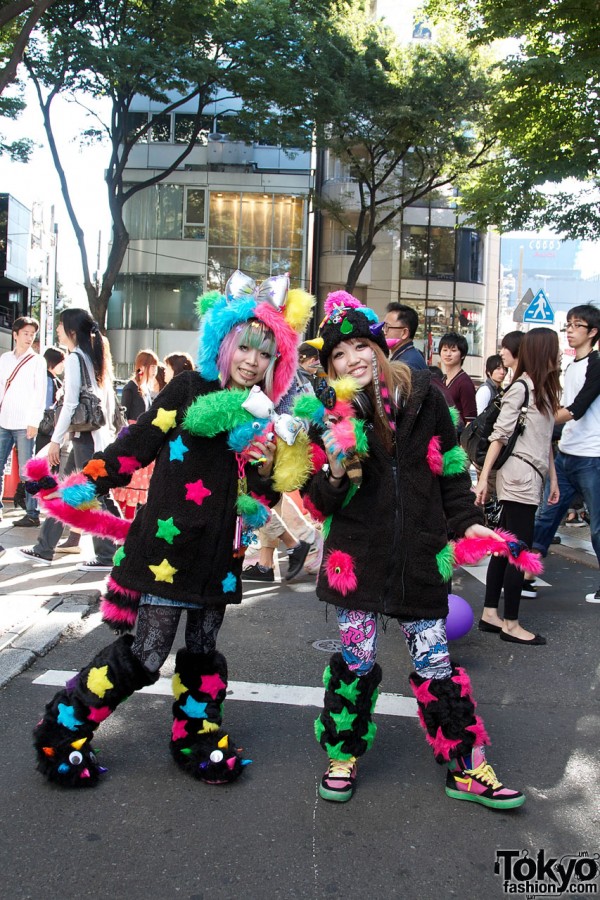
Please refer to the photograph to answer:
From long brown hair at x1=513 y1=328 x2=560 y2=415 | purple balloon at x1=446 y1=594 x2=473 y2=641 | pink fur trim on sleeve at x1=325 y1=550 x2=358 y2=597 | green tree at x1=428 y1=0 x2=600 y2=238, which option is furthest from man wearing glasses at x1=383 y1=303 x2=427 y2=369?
green tree at x1=428 y1=0 x2=600 y2=238

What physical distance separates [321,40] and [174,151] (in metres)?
11.9

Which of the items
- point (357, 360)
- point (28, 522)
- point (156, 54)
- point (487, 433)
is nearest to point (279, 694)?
point (357, 360)

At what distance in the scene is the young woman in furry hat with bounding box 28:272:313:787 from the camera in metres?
3.02

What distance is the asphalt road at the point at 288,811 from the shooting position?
98.4 inches

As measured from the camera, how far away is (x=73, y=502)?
3086mm

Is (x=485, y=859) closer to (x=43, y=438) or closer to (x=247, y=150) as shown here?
(x=43, y=438)

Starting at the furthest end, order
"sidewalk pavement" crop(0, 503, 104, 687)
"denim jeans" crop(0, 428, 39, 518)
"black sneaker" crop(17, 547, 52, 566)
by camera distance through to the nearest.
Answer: "denim jeans" crop(0, 428, 39, 518)
"black sneaker" crop(17, 547, 52, 566)
"sidewalk pavement" crop(0, 503, 104, 687)

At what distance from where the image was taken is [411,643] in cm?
311

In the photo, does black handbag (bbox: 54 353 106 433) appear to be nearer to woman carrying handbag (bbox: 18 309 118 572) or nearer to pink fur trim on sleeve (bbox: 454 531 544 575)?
woman carrying handbag (bbox: 18 309 118 572)

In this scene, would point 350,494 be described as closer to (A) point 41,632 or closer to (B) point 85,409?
(A) point 41,632

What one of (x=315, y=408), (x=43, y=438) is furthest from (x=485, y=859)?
(x=43, y=438)

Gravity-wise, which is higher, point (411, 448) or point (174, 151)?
point (174, 151)

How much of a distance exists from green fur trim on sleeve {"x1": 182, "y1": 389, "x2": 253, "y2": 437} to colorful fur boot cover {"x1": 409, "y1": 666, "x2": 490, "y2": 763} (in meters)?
1.19

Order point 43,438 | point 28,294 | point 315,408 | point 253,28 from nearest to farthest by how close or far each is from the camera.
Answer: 1. point 315,408
2. point 43,438
3. point 253,28
4. point 28,294
